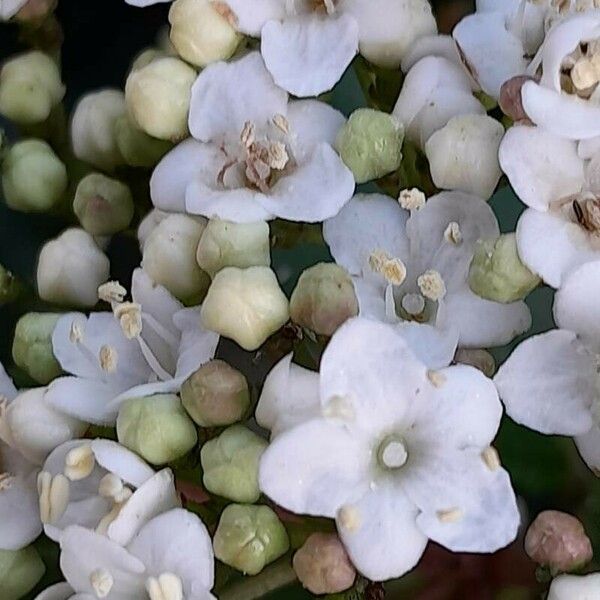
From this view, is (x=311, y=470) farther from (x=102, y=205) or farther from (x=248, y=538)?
(x=102, y=205)

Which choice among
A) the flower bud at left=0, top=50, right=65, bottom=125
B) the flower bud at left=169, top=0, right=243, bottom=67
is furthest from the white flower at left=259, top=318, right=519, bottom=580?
the flower bud at left=0, top=50, right=65, bottom=125

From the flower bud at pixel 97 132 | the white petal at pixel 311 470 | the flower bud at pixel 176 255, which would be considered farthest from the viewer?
the flower bud at pixel 97 132

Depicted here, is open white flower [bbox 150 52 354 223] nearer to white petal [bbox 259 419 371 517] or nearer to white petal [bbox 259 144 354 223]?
white petal [bbox 259 144 354 223]

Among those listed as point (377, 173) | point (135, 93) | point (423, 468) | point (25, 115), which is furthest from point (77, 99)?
point (423, 468)

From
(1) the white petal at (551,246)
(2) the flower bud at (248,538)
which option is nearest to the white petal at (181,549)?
(2) the flower bud at (248,538)

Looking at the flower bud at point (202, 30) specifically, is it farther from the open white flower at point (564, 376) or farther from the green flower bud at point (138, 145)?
the open white flower at point (564, 376)
